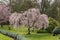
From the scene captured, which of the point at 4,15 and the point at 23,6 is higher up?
the point at 23,6

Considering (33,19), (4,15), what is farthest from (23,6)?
(33,19)

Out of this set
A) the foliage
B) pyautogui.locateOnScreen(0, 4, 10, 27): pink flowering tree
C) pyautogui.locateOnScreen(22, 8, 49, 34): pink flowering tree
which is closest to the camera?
pyautogui.locateOnScreen(22, 8, 49, 34): pink flowering tree

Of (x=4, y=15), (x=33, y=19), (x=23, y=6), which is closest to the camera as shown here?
(x=33, y=19)

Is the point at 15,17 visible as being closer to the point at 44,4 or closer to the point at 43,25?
the point at 43,25

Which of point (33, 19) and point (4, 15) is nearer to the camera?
point (33, 19)

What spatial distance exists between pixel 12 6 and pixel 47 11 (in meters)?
10.4

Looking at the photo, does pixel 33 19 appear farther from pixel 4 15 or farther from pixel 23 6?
pixel 23 6

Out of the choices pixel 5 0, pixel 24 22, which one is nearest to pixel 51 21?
pixel 24 22

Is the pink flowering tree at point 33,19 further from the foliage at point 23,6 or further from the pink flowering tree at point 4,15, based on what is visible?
the foliage at point 23,6

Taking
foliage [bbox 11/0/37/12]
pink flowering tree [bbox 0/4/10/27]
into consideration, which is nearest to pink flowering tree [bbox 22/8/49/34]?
pink flowering tree [bbox 0/4/10/27]

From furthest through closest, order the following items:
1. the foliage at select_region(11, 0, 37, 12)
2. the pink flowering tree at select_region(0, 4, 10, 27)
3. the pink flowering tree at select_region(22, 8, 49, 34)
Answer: the foliage at select_region(11, 0, 37, 12) < the pink flowering tree at select_region(0, 4, 10, 27) < the pink flowering tree at select_region(22, 8, 49, 34)

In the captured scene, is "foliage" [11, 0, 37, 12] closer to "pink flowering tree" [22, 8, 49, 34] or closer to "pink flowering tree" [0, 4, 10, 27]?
"pink flowering tree" [0, 4, 10, 27]

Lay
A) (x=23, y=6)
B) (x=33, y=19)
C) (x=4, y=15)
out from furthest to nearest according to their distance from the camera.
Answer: (x=23, y=6) → (x=4, y=15) → (x=33, y=19)

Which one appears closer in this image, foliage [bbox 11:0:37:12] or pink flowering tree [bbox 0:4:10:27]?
pink flowering tree [bbox 0:4:10:27]
